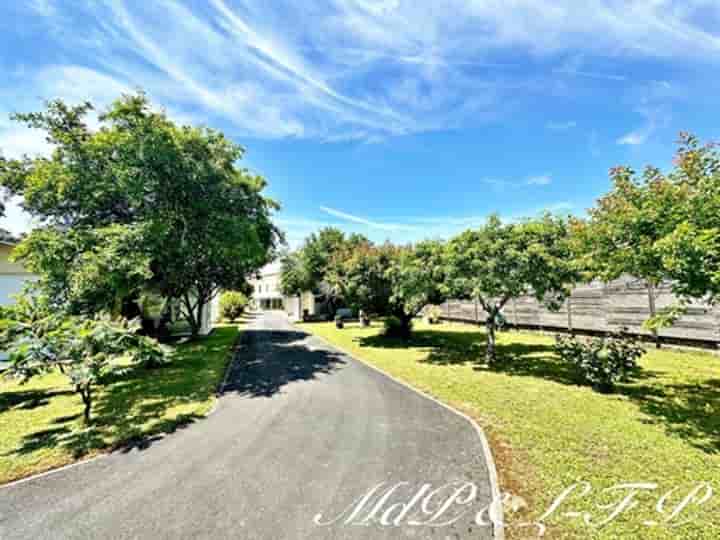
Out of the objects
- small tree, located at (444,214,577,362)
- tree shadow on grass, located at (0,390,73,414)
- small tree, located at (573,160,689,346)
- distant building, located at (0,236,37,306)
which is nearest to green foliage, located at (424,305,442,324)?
small tree, located at (444,214,577,362)

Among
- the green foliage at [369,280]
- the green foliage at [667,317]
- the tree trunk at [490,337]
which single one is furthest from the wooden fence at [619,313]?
the green foliage at [369,280]

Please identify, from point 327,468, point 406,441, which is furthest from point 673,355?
point 327,468

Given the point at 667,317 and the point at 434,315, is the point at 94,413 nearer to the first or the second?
the point at 667,317

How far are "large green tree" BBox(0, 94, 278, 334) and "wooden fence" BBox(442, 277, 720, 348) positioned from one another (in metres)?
12.6

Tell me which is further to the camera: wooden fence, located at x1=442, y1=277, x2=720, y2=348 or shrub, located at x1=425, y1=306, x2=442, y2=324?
shrub, located at x1=425, y1=306, x2=442, y2=324

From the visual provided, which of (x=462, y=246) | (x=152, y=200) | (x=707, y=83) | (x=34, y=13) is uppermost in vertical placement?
(x=34, y=13)

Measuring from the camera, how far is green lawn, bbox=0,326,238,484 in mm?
4688

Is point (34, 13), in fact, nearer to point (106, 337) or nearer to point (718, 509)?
point (106, 337)

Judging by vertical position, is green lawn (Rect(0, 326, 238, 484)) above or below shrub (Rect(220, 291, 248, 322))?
below

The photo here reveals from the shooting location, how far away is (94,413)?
20.9ft

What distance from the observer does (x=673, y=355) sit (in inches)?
357

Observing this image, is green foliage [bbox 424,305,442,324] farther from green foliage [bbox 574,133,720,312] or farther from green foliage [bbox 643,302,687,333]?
green foliage [bbox 643,302,687,333]

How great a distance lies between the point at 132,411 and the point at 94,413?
794mm

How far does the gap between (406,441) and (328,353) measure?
7.74 metres
